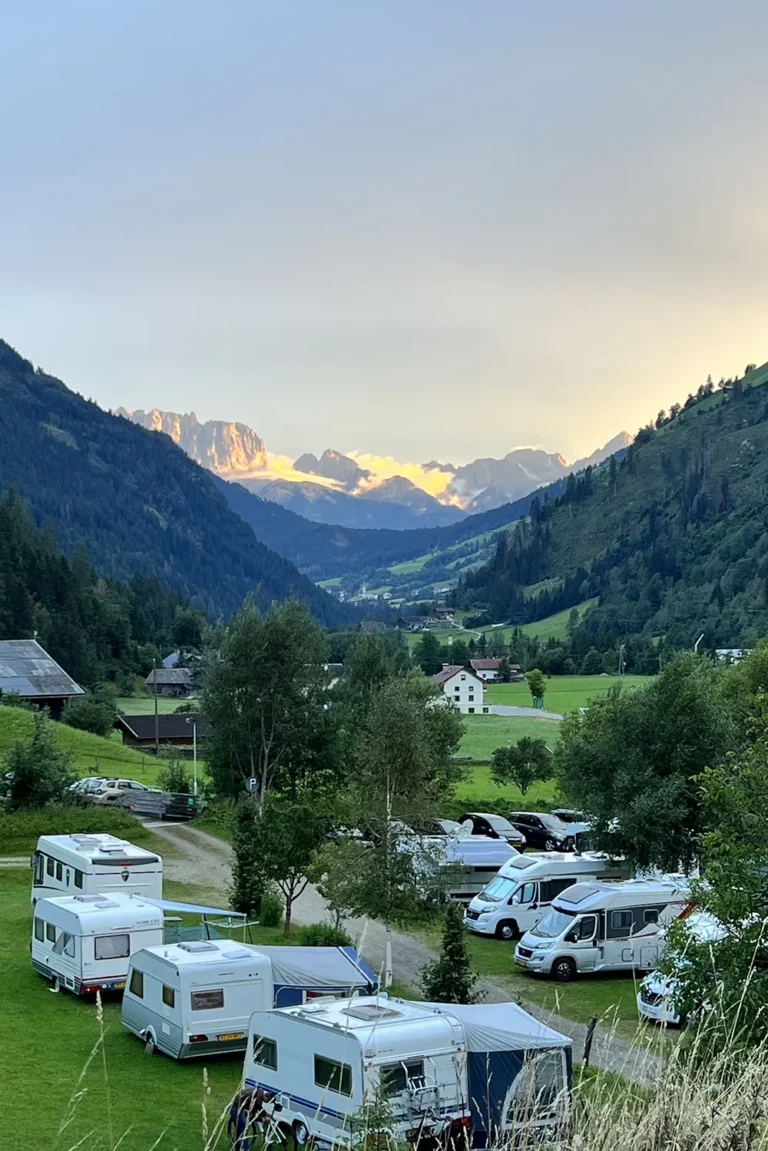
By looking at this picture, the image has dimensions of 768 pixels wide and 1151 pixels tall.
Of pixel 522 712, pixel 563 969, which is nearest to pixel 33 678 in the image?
pixel 563 969

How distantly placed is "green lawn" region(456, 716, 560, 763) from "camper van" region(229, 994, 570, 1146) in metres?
59.3

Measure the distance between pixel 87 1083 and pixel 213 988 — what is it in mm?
2389

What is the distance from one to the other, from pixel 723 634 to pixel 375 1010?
170 metres

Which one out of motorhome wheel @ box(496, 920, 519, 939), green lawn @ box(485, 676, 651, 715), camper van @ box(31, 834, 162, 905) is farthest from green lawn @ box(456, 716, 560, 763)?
camper van @ box(31, 834, 162, 905)

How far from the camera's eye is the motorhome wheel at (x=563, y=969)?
26078mm

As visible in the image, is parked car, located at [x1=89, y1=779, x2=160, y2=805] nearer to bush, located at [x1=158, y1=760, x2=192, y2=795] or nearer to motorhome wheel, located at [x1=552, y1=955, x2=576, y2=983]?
bush, located at [x1=158, y1=760, x2=192, y2=795]

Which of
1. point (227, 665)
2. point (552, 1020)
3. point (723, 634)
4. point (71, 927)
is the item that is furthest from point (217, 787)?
point (723, 634)

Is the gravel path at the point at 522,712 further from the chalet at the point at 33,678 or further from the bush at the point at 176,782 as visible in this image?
the bush at the point at 176,782

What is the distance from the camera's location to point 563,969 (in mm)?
26141

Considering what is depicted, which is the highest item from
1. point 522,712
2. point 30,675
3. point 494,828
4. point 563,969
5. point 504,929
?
point 30,675

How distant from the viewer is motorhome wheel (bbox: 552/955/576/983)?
85.6 feet

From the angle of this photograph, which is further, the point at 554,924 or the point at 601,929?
the point at 554,924

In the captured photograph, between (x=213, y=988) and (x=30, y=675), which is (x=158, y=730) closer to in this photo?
(x=30, y=675)

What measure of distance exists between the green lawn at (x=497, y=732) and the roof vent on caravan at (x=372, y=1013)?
59953 millimetres
